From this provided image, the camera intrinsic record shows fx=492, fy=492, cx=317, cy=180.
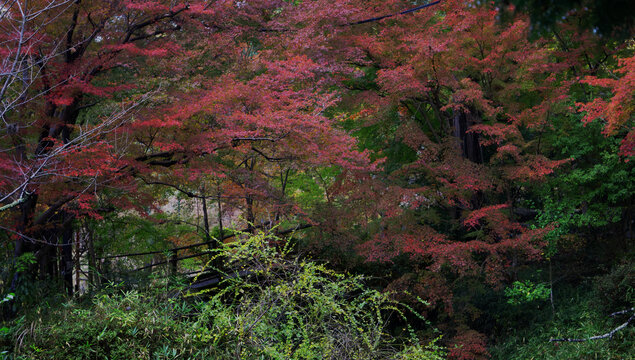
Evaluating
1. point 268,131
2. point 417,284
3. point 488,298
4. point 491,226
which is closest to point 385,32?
point 268,131

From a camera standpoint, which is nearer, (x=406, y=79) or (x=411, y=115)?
(x=406, y=79)

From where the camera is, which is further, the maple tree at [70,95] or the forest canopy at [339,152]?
the forest canopy at [339,152]

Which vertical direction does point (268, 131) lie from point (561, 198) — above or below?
above

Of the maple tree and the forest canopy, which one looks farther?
the forest canopy

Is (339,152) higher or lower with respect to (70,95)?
lower

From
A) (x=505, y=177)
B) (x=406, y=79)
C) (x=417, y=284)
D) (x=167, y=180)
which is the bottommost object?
(x=417, y=284)

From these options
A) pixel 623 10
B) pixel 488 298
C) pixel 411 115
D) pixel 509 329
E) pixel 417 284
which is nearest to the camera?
pixel 623 10

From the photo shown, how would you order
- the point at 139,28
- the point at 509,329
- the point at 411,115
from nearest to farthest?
the point at 139,28 < the point at 509,329 < the point at 411,115

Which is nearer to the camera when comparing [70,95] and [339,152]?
[70,95]

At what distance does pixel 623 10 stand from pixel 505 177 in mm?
6991

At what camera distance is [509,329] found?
8984mm

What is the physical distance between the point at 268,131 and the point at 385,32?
342 cm

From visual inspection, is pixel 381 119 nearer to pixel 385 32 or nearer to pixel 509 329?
pixel 385 32

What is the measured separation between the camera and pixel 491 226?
809 cm
